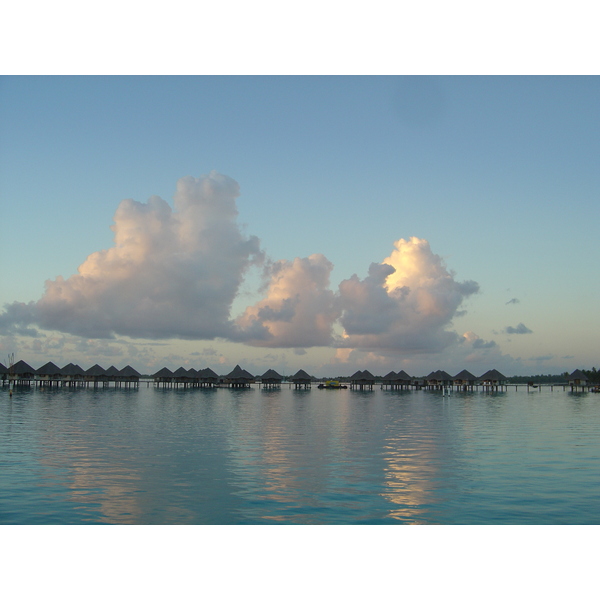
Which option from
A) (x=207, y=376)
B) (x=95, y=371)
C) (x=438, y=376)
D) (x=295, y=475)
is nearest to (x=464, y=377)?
(x=438, y=376)

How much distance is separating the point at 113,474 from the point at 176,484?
2921 mm

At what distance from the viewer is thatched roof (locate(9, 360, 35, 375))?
9312 cm

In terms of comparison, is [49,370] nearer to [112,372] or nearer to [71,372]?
[71,372]

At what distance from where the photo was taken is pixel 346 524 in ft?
43.3

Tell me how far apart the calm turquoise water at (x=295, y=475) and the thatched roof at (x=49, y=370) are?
6553cm

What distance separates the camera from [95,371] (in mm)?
101188

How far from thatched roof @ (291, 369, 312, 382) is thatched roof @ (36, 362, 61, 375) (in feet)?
162

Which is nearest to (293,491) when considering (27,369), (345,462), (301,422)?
(345,462)

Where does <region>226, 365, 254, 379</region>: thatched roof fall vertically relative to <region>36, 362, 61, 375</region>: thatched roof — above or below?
below

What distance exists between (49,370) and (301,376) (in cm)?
5246

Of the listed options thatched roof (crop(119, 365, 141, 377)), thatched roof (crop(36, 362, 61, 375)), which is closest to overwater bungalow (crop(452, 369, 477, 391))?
thatched roof (crop(119, 365, 141, 377))

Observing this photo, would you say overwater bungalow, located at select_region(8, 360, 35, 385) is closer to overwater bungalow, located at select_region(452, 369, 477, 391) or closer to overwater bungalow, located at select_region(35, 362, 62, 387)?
overwater bungalow, located at select_region(35, 362, 62, 387)

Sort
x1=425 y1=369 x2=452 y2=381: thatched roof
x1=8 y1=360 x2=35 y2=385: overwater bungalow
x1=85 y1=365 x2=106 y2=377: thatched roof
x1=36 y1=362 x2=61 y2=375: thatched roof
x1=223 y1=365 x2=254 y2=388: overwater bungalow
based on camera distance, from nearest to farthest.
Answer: x1=8 y1=360 x2=35 y2=385: overwater bungalow, x1=36 y1=362 x2=61 y2=375: thatched roof, x1=85 y1=365 x2=106 y2=377: thatched roof, x1=425 y1=369 x2=452 y2=381: thatched roof, x1=223 y1=365 x2=254 y2=388: overwater bungalow

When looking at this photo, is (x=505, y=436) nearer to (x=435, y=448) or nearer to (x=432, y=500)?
(x=435, y=448)
